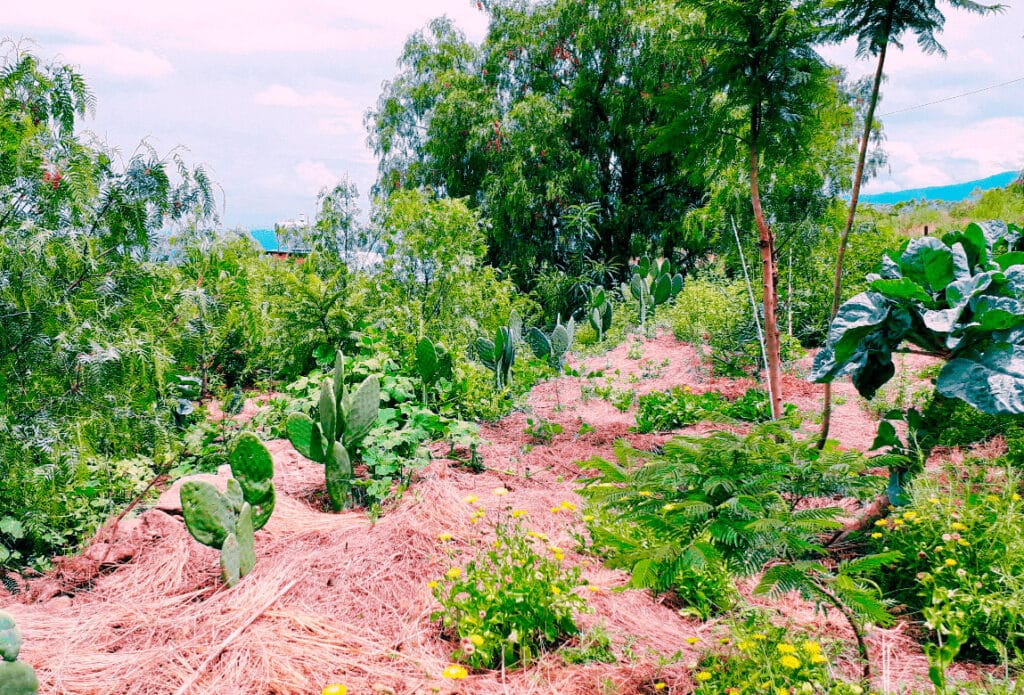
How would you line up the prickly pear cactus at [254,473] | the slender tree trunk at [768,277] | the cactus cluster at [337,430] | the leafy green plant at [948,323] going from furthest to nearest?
the slender tree trunk at [768,277], the cactus cluster at [337,430], the prickly pear cactus at [254,473], the leafy green plant at [948,323]

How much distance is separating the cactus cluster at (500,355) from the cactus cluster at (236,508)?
99.3 inches

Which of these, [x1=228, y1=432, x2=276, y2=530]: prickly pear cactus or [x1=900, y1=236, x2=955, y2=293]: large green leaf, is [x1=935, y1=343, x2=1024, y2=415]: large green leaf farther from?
[x1=228, y1=432, x2=276, y2=530]: prickly pear cactus

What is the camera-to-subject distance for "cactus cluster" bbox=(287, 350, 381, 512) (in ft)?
10.3

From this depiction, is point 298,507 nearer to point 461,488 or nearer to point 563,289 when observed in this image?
point 461,488

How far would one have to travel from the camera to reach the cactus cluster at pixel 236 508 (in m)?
2.42

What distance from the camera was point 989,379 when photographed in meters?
2.52

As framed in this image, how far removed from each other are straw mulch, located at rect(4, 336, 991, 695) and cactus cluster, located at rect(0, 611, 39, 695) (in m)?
0.19

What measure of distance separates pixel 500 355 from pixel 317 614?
3050mm

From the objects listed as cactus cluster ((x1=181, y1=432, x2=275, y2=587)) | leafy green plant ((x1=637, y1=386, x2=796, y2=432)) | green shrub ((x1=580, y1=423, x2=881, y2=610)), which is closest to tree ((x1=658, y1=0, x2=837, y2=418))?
leafy green plant ((x1=637, y1=386, x2=796, y2=432))

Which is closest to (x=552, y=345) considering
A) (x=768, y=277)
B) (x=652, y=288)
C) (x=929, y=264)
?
(x=768, y=277)

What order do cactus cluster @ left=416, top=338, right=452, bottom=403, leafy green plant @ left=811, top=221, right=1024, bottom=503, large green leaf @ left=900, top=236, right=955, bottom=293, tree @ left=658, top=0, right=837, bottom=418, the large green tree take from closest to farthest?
1. leafy green plant @ left=811, top=221, right=1024, bottom=503
2. large green leaf @ left=900, top=236, right=955, bottom=293
3. tree @ left=658, top=0, right=837, bottom=418
4. cactus cluster @ left=416, top=338, right=452, bottom=403
5. the large green tree

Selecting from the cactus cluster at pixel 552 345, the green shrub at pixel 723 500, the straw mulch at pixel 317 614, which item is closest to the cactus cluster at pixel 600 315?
the cactus cluster at pixel 552 345

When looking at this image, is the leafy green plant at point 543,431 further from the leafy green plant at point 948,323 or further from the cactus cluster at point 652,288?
the cactus cluster at point 652,288

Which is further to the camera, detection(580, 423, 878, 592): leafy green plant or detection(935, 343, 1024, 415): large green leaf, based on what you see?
detection(935, 343, 1024, 415): large green leaf
